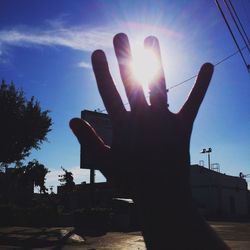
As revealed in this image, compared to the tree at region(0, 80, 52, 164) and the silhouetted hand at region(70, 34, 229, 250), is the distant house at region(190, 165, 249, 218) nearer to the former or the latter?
the tree at region(0, 80, 52, 164)

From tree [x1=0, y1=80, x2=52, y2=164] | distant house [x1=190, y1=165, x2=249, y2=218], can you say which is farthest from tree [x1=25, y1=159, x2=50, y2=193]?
distant house [x1=190, y1=165, x2=249, y2=218]

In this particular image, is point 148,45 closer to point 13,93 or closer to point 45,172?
point 13,93

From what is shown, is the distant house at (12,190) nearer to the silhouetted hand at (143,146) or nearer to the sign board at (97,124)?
the sign board at (97,124)

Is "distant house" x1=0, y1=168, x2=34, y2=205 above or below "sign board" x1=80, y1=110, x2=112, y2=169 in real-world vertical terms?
above

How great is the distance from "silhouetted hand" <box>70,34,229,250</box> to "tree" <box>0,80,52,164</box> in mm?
25753

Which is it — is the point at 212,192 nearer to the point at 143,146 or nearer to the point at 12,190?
the point at 12,190

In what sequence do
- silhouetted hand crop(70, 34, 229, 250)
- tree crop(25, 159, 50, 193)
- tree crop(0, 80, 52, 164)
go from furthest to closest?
tree crop(25, 159, 50, 193), tree crop(0, 80, 52, 164), silhouetted hand crop(70, 34, 229, 250)

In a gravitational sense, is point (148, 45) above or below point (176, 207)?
above

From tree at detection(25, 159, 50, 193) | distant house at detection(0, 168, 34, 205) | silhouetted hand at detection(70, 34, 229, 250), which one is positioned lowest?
silhouetted hand at detection(70, 34, 229, 250)

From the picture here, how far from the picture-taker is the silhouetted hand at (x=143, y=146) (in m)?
1.77

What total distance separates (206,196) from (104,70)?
54.4 m

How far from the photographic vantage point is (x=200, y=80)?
2.11m

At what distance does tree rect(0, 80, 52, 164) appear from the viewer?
2681 cm

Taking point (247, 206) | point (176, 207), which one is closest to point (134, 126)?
point (176, 207)
